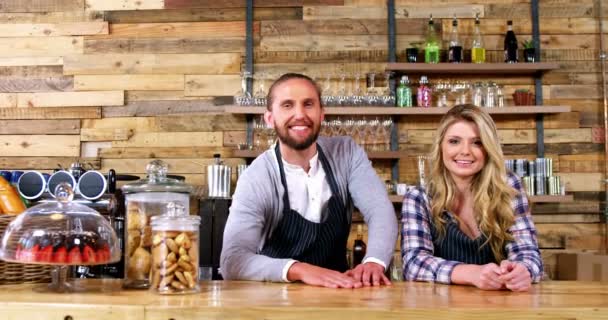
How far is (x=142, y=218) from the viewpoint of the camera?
144cm

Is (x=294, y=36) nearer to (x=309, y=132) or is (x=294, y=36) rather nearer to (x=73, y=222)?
(x=309, y=132)

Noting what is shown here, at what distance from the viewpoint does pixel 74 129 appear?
160 inches

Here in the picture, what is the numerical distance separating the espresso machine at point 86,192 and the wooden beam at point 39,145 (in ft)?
5.78

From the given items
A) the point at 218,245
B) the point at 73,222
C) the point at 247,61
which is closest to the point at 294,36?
the point at 247,61

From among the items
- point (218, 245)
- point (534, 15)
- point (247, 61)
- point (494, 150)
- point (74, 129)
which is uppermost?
point (534, 15)

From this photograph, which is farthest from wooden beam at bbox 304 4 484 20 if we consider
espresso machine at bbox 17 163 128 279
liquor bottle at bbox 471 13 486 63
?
espresso machine at bbox 17 163 128 279

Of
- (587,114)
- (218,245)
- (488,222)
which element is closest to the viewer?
(488,222)

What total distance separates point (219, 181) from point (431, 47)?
1512mm

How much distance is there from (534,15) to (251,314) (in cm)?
346

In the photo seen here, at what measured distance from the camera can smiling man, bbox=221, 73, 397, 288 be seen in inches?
74.5

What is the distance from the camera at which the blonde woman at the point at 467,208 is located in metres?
1.90

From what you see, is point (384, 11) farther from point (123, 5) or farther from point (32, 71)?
point (32, 71)

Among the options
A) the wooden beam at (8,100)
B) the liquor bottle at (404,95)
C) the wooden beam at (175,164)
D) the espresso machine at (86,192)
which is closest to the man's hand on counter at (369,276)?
the espresso machine at (86,192)

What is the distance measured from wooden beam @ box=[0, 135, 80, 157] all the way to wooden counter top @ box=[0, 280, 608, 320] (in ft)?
9.27
